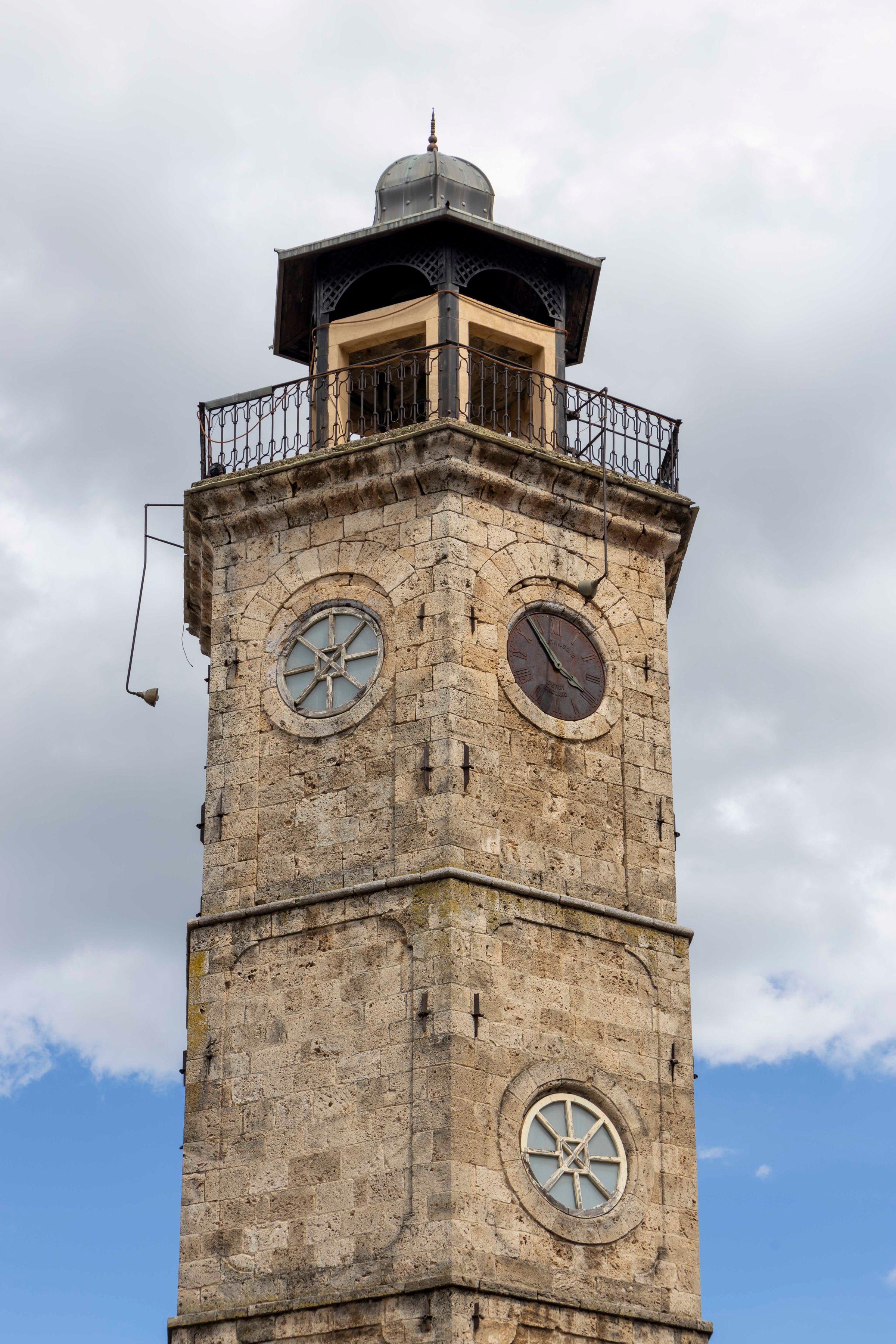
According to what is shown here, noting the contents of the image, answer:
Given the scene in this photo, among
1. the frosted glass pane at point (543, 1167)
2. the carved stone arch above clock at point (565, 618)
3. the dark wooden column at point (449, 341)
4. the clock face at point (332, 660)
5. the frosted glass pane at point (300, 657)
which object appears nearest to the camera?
the frosted glass pane at point (543, 1167)

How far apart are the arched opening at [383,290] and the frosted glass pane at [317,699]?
219 inches

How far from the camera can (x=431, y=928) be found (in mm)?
23953

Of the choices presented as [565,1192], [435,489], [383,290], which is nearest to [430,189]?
[383,290]

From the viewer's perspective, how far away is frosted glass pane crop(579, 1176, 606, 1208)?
23828mm

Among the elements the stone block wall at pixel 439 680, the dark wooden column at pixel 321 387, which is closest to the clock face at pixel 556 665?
the stone block wall at pixel 439 680

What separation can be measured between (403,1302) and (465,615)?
724 cm

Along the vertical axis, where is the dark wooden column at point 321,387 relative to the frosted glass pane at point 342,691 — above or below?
above

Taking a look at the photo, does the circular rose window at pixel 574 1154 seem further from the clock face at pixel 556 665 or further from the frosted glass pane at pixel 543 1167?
the clock face at pixel 556 665

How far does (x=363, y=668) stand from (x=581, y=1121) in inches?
211

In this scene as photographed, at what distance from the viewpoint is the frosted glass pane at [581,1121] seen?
2406 cm

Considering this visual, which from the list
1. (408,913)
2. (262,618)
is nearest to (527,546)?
(262,618)

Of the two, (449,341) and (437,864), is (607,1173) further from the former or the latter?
(449,341)

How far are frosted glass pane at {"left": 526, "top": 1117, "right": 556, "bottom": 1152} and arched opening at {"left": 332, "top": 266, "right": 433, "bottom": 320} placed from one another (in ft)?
34.8

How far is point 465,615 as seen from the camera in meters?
25.6
